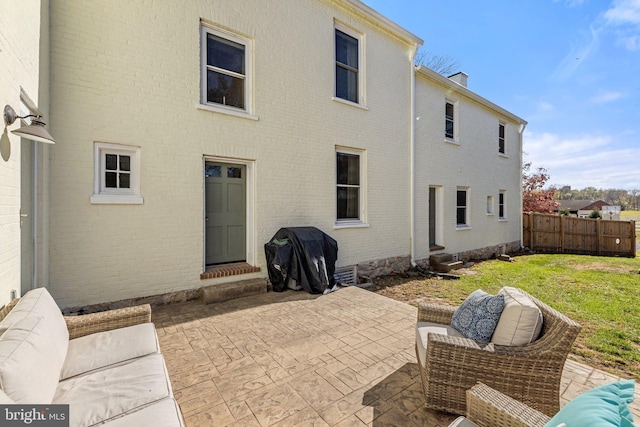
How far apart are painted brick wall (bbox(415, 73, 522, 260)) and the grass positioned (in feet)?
4.54

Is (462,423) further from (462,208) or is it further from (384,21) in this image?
(462,208)

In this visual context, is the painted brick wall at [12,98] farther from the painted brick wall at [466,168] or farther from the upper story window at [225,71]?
the painted brick wall at [466,168]

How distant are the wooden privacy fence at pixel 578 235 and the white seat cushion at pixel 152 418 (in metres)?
15.7

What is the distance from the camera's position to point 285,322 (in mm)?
3902

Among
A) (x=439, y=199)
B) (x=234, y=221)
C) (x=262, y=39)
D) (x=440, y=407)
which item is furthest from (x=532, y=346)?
(x=439, y=199)

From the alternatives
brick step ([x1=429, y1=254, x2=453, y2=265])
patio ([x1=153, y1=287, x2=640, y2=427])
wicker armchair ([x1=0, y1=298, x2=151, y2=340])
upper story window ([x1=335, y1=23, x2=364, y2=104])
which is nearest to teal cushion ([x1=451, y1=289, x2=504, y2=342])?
patio ([x1=153, y1=287, x2=640, y2=427])

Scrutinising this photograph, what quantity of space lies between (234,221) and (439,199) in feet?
22.2

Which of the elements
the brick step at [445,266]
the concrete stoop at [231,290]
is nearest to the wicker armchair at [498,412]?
the concrete stoop at [231,290]

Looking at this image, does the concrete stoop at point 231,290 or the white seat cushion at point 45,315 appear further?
the concrete stoop at point 231,290

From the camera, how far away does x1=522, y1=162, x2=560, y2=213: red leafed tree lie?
1620cm

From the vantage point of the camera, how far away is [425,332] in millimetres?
2576

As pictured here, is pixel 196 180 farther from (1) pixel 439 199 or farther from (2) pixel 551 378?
(1) pixel 439 199

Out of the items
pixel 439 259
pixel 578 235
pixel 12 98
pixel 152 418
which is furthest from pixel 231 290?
pixel 578 235

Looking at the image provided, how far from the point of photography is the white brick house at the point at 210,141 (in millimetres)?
3918
